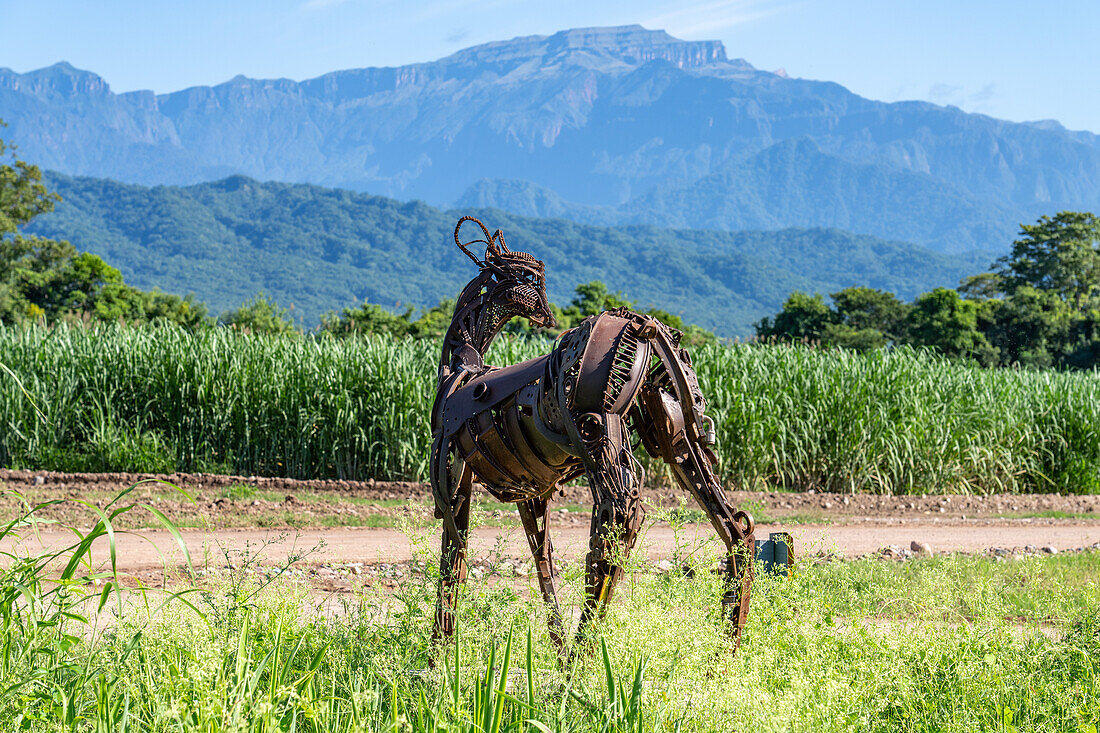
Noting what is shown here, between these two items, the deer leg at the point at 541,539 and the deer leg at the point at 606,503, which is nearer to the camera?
the deer leg at the point at 606,503

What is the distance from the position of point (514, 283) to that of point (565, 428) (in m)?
1.01

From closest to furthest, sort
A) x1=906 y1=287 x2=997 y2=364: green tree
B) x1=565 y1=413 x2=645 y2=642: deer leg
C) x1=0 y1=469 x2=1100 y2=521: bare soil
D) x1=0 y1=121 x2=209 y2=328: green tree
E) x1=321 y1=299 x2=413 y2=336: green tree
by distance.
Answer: x1=565 y1=413 x2=645 y2=642: deer leg, x1=0 y1=469 x2=1100 y2=521: bare soil, x1=321 y1=299 x2=413 y2=336: green tree, x1=0 y1=121 x2=209 y2=328: green tree, x1=906 y1=287 x2=997 y2=364: green tree

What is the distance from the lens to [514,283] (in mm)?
4363

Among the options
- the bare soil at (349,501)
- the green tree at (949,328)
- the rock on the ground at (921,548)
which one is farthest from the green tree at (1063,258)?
the rock on the ground at (921,548)

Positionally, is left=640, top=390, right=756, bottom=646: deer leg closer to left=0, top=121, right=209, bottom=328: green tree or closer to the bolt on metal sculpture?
the bolt on metal sculpture

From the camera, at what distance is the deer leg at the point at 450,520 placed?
4020 millimetres

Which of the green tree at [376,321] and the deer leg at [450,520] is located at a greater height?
the green tree at [376,321]

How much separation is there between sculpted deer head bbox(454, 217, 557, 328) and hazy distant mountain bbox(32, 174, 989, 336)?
13118cm

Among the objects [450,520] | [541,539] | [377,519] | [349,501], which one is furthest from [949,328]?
[450,520]

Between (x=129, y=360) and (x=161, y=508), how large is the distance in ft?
9.46

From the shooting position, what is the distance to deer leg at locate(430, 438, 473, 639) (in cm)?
402

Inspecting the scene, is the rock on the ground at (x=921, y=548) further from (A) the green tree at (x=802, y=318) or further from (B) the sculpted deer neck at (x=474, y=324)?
(A) the green tree at (x=802, y=318)

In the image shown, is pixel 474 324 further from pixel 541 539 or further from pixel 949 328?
pixel 949 328

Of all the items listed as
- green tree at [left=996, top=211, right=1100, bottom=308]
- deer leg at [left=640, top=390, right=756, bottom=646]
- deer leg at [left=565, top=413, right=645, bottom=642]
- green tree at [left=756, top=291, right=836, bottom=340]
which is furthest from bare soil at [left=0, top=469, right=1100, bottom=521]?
green tree at [left=996, top=211, right=1100, bottom=308]
